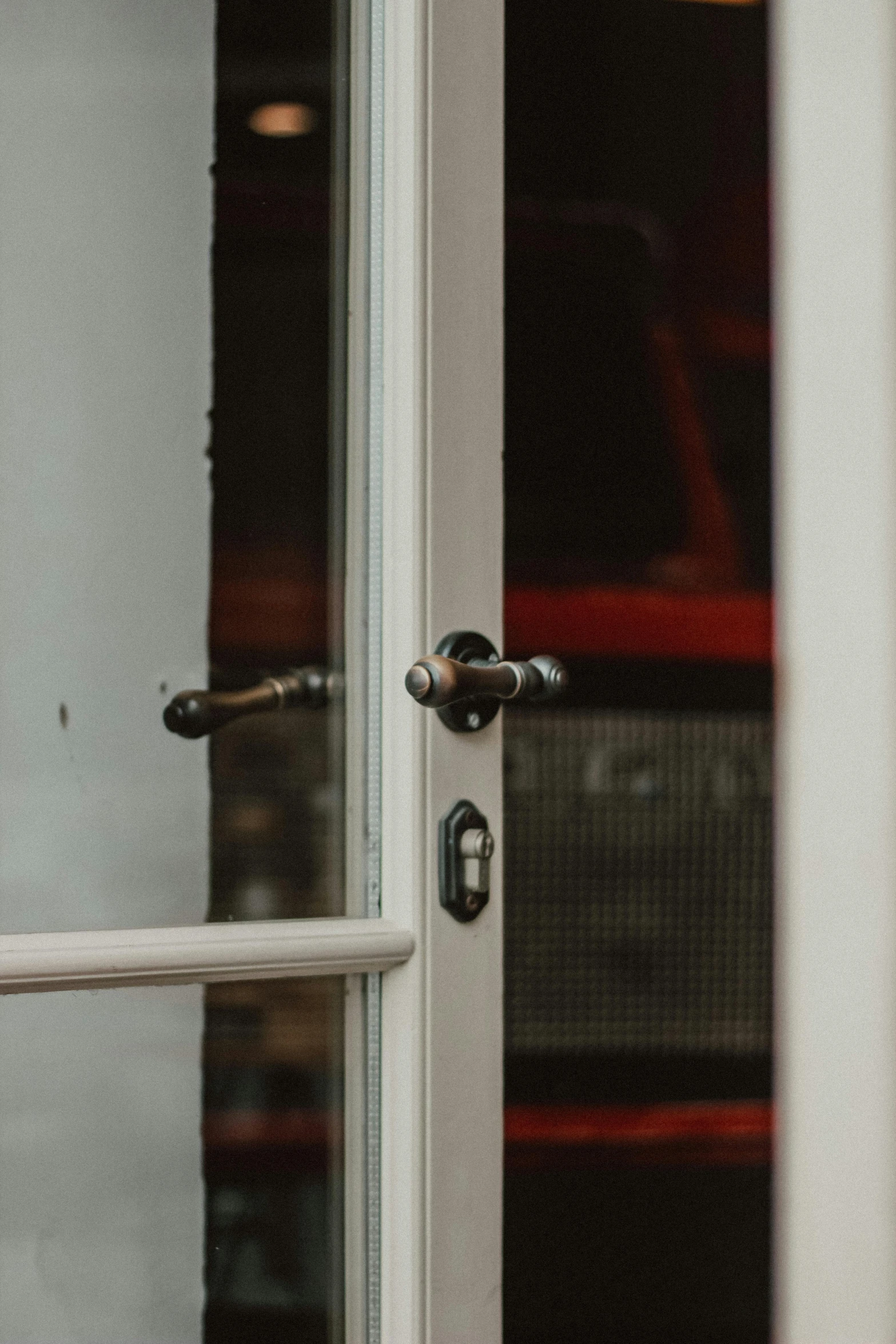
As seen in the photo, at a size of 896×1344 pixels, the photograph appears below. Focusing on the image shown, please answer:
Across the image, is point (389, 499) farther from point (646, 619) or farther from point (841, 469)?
point (646, 619)

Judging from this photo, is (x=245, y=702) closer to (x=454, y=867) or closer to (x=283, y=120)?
(x=454, y=867)

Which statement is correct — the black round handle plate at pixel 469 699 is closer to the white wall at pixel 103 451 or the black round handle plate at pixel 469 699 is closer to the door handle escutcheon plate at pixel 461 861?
the door handle escutcheon plate at pixel 461 861

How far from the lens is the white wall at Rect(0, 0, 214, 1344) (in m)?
0.66

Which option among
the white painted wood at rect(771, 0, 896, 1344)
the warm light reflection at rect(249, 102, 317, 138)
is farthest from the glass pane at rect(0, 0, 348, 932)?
the white painted wood at rect(771, 0, 896, 1344)

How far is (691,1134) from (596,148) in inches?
46.7

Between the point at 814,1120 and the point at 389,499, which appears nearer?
the point at 389,499

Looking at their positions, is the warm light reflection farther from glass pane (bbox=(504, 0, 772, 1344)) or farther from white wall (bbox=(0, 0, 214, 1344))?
glass pane (bbox=(504, 0, 772, 1344))

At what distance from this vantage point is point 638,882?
1283 mm

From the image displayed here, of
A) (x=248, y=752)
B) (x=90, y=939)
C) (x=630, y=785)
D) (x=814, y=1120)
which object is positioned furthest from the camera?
(x=630, y=785)

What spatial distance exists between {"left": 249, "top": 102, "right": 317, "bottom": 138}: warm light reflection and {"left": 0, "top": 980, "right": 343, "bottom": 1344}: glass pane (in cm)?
55

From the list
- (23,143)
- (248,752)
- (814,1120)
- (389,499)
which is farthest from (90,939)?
(814,1120)

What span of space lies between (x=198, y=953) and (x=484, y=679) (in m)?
0.22

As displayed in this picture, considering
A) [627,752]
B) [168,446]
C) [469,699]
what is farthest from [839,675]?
[168,446]

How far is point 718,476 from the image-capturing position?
4.56 ft
